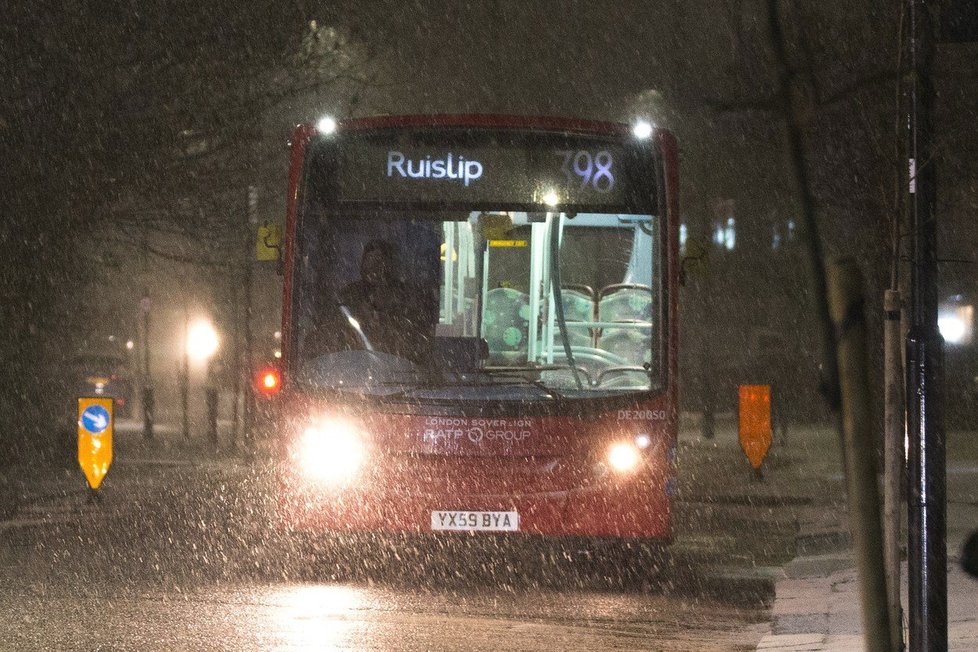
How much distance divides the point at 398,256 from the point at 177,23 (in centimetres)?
830

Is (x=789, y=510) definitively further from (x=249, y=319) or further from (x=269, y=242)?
(x=249, y=319)

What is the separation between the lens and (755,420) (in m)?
19.5

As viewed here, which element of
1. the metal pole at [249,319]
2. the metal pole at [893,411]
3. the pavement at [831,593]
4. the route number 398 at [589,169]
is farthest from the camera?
the metal pole at [249,319]

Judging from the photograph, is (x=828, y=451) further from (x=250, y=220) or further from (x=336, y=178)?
(x=336, y=178)

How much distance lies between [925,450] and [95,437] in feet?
41.9

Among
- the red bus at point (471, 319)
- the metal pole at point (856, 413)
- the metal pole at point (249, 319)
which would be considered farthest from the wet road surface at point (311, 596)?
the metal pole at point (249, 319)

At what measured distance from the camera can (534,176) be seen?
1105cm

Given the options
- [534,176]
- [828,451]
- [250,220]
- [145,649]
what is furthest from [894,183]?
[828,451]

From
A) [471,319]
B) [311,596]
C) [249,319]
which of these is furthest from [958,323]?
[311,596]

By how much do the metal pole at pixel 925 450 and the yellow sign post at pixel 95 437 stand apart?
11.9 metres

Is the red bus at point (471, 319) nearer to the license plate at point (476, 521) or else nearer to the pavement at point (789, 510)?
the license plate at point (476, 521)

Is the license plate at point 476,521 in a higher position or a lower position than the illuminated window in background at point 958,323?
lower

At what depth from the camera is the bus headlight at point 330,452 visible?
10.7 metres

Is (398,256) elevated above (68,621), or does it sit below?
above
